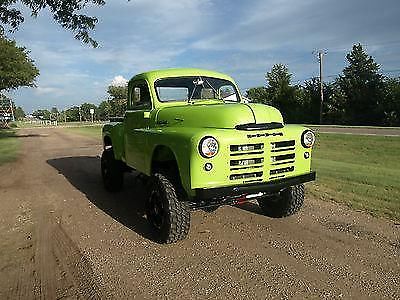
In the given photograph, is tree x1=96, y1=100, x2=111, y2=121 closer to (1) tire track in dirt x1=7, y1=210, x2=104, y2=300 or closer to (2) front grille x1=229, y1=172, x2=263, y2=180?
(1) tire track in dirt x1=7, y1=210, x2=104, y2=300

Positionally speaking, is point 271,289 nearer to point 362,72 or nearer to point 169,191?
point 169,191

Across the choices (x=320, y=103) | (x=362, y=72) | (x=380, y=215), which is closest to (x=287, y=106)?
(x=320, y=103)

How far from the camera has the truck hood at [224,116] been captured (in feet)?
15.4

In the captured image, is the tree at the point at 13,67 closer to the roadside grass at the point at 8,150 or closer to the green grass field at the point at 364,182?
the roadside grass at the point at 8,150

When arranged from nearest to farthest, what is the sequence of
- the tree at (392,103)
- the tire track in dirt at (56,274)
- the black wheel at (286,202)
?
1. the tire track in dirt at (56,274)
2. the black wheel at (286,202)
3. the tree at (392,103)

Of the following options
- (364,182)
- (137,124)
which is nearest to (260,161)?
(137,124)

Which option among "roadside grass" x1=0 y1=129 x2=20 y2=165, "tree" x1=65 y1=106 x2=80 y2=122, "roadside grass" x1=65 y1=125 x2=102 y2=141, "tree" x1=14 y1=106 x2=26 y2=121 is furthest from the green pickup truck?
"tree" x1=14 y1=106 x2=26 y2=121

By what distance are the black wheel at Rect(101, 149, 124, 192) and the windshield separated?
206cm

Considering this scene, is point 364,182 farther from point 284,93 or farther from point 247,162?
point 284,93

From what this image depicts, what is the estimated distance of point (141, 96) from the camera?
641 cm

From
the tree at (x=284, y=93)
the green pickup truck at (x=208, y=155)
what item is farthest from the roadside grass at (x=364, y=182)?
the tree at (x=284, y=93)

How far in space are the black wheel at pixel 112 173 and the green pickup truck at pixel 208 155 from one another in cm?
149

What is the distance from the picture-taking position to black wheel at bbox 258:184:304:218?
548cm

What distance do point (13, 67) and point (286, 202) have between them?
89.7 feet
